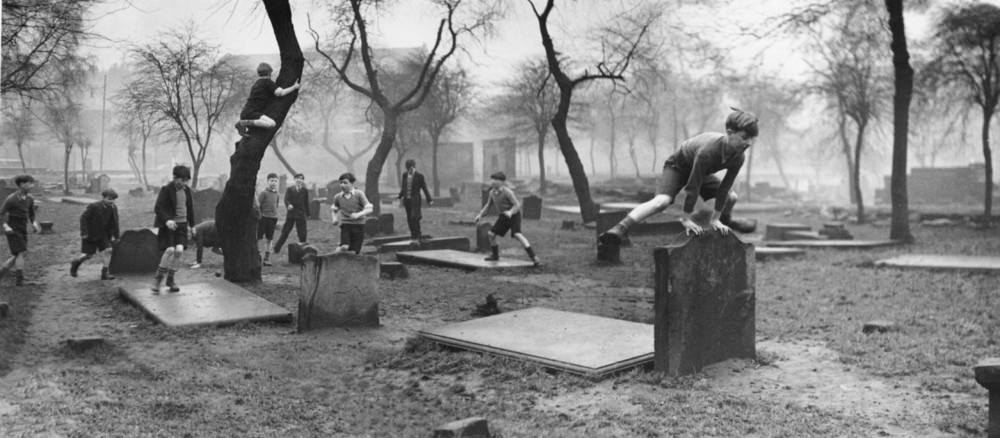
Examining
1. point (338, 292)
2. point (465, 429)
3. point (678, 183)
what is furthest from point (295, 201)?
point (465, 429)

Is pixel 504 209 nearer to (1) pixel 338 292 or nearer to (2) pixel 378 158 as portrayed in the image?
(1) pixel 338 292

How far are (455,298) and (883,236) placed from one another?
47.6 feet

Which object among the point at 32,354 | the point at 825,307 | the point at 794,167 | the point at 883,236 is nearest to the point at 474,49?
the point at 883,236

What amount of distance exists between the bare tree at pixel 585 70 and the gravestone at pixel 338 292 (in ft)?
39.1

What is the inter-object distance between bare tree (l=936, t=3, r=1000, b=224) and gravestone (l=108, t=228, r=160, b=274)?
17.4m

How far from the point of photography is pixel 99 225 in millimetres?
9930

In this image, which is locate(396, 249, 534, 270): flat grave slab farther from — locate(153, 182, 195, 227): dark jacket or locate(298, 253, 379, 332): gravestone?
locate(153, 182, 195, 227): dark jacket

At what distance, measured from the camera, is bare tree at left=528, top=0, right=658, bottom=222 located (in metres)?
19.0

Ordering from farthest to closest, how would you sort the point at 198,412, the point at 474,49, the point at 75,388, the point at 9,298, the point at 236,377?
the point at 474,49 < the point at 9,298 < the point at 236,377 < the point at 75,388 < the point at 198,412

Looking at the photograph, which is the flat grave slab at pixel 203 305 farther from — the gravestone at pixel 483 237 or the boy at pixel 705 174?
the gravestone at pixel 483 237

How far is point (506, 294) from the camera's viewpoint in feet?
32.5

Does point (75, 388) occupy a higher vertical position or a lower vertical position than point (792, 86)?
lower

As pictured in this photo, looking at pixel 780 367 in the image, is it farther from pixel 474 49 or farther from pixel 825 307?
pixel 474 49

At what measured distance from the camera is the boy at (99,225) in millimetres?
9812
